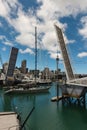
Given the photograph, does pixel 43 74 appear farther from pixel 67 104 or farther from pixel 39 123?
pixel 39 123

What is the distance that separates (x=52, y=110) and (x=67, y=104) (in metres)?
7.91

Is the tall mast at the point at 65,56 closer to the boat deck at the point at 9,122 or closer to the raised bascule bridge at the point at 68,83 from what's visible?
the raised bascule bridge at the point at 68,83

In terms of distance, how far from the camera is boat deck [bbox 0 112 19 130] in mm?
17908

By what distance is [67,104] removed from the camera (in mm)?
43125

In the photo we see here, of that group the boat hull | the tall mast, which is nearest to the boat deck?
the tall mast

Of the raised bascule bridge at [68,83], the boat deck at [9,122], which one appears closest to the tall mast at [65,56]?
the raised bascule bridge at [68,83]

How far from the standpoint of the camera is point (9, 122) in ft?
64.1

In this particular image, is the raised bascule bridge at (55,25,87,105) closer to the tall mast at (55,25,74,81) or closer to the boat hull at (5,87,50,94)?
the tall mast at (55,25,74,81)

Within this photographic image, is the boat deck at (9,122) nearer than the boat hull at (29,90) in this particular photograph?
Yes

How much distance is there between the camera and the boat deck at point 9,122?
58.8 ft

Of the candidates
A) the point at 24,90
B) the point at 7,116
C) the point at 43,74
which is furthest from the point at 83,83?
the point at 43,74

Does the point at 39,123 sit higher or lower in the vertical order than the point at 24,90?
lower

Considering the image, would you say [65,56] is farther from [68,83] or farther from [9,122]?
[9,122]

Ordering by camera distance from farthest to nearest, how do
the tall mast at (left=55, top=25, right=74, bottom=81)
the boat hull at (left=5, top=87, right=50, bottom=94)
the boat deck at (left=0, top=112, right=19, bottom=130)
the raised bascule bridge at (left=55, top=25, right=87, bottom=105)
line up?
the boat hull at (left=5, top=87, right=50, bottom=94), the tall mast at (left=55, top=25, right=74, bottom=81), the raised bascule bridge at (left=55, top=25, right=87, bottom=105), the boat deck at (left=0, top=112, right=19, bottom=130)
